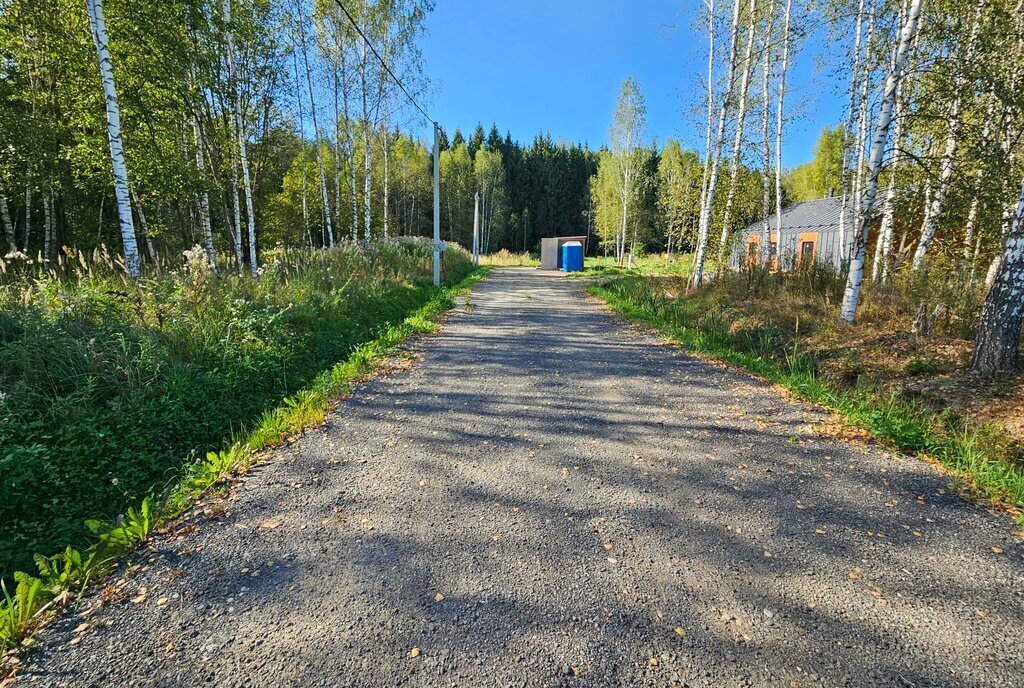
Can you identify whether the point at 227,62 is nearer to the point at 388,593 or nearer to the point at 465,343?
the point at 465,343

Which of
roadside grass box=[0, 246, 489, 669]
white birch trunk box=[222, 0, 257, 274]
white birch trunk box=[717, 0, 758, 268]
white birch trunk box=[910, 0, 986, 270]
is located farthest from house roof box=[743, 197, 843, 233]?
roadside grass box=[0, 246, 489, 669]

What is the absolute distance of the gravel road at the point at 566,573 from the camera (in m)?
1.94

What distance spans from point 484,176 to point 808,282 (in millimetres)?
49968

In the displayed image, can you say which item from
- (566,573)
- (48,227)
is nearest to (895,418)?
(566,573)

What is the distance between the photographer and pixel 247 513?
3.04 m

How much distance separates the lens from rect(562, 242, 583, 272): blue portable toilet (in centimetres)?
3178

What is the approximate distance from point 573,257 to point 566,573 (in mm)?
30553

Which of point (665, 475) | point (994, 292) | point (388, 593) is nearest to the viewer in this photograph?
point (388, 593)

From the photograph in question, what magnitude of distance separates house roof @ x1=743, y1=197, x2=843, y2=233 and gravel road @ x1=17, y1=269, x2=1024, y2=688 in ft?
77.1

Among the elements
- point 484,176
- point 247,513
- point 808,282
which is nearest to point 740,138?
point 808,282

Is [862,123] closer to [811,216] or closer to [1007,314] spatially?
[1007,314]

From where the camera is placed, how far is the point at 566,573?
8.18 feet

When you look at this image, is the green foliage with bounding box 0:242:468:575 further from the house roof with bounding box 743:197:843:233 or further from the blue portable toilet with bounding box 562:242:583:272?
the blue portable toilet with bounding box 562:242:583:272

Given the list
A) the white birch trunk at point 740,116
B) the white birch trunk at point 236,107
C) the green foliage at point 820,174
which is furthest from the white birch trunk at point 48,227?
the green foliage at point 820,174
